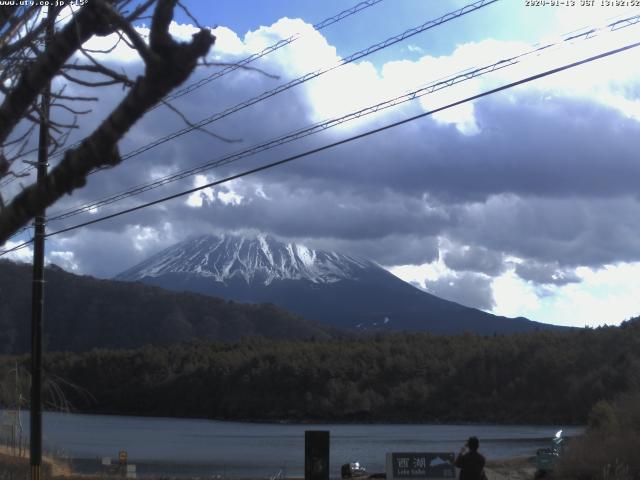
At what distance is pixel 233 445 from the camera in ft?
225

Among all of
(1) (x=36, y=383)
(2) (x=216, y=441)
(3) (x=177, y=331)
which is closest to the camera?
(1) (x=36, y=383)

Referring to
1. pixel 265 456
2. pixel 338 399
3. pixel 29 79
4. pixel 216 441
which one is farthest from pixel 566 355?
pixel 29 79

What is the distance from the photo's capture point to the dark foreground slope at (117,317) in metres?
160

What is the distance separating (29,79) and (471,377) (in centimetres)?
10698

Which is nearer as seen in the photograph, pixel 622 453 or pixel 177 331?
pixel 622 453

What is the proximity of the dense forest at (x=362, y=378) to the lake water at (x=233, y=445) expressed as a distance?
7.66m

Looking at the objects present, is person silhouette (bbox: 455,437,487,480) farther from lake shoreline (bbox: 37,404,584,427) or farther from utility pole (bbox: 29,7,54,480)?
lake shoreline (bbox: 37,404,584,427)

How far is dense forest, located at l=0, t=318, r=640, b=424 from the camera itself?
334 feet

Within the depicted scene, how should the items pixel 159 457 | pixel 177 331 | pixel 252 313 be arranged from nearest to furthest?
pixel 159 457
pixel 177 331
pixel 252 313

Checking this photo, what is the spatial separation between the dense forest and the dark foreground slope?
1421 inches

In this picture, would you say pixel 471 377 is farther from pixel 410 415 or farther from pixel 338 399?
pixel 338 399

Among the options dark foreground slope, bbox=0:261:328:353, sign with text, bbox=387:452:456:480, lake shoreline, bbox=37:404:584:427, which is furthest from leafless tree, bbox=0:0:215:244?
dark foreground slope, bbox=0:261:328:353

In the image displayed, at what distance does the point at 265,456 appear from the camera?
191 ft

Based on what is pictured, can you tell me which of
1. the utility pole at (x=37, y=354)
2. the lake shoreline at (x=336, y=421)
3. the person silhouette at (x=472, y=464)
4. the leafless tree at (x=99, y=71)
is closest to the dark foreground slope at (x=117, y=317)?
the lake shoreline at (x=336, y=421)
